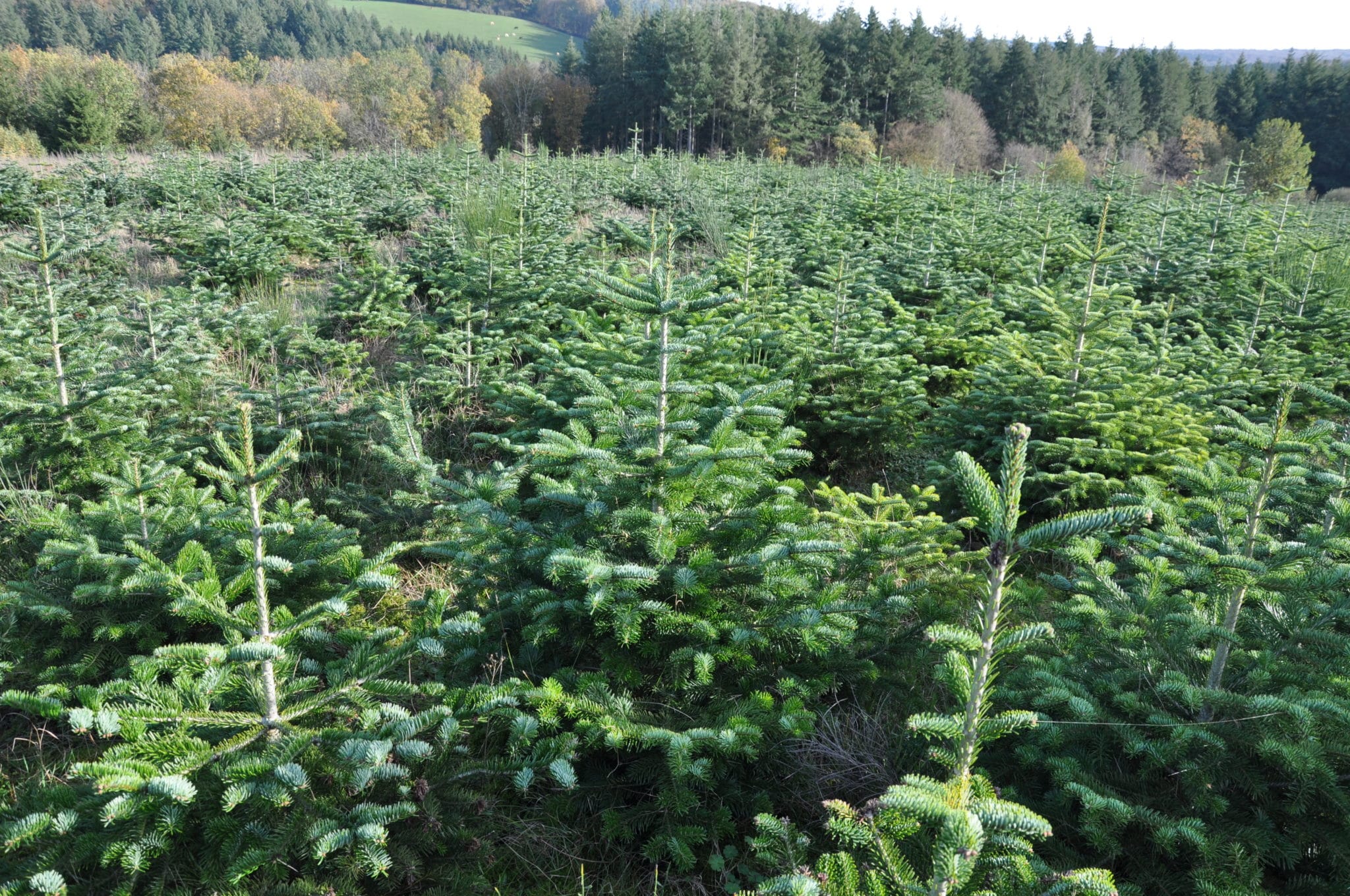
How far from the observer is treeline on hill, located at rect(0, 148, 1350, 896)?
7.13 feet

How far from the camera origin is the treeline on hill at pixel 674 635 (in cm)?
217

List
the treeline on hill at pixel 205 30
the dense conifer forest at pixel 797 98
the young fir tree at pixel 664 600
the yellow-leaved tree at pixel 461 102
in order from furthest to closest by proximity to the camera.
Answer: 1. the treeline on hill at pixel 205 30
2. the yellow-leaved tree at pixel 461 102
3. the dense conifer forest at pixel 797 98
4. the young fir tree at pixel 664 600

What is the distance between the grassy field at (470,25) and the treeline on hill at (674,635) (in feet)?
313

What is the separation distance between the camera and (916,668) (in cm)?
344

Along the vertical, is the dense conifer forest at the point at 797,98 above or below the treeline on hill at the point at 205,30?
below

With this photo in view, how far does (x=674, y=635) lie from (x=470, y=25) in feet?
366

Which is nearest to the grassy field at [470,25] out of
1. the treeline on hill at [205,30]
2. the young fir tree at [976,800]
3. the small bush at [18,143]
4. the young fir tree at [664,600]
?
the treeline on hill at [205,30]

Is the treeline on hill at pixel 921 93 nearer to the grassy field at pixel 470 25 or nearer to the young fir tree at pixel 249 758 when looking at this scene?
the young fir tree at pixel 249 758

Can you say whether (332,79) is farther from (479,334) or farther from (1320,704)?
(1320,704)

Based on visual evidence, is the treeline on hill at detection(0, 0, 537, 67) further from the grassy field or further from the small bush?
the small bush

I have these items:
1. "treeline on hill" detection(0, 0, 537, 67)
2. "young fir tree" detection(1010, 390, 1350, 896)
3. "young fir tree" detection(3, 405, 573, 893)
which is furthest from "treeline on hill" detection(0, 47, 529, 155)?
"young fir tree" detection(1010, 390, 1350, 896)

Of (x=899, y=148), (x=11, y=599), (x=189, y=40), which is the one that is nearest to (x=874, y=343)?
(x=11, y=599)

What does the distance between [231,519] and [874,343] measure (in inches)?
211

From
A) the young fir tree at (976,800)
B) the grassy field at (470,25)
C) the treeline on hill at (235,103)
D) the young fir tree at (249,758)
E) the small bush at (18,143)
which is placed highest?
the grassy field at (470,25)
